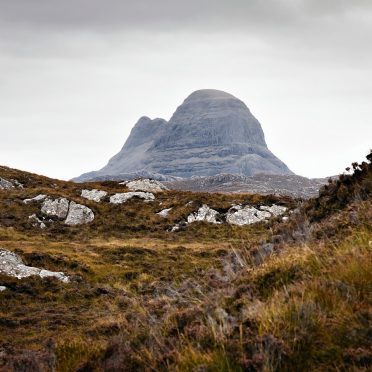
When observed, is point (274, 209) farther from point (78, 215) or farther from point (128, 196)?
point (78, 215)

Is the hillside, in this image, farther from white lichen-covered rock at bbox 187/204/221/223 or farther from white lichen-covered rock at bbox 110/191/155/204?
white lichen-covered rock at bbox 110/191/155/204

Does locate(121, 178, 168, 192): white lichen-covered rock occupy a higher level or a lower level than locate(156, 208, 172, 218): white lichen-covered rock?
higher

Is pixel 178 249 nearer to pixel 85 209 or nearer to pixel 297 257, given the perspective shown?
pixel 85 209

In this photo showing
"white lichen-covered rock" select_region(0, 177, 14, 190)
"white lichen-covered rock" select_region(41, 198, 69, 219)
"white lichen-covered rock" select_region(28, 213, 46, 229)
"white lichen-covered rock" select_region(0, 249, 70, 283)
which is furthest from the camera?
"white lichen-covered rock" select_region(0, 177, 14, 190)

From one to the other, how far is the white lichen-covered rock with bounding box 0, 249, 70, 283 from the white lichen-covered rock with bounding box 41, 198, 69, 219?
699 inches

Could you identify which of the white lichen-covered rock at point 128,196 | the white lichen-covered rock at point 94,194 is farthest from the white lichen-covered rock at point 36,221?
the white lichen-covered rock at point 128,196

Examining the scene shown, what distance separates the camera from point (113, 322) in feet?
34.2

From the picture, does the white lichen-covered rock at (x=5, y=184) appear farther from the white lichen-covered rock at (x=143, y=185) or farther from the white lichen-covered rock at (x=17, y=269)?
the white lichen-covered rock at (x=17, y=269)

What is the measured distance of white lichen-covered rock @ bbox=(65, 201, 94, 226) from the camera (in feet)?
147

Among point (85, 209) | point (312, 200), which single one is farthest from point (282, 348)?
point (85, 209)

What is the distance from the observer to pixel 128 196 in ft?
170

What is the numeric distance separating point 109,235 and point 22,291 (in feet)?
59.4

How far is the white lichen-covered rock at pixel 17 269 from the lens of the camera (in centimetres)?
2605

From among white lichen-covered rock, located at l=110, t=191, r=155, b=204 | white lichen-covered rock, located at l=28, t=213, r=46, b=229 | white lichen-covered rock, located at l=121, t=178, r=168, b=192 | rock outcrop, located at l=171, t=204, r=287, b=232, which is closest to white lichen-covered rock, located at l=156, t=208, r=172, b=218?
rock outcrop, located at l=171, t=204, r=287, b=232
